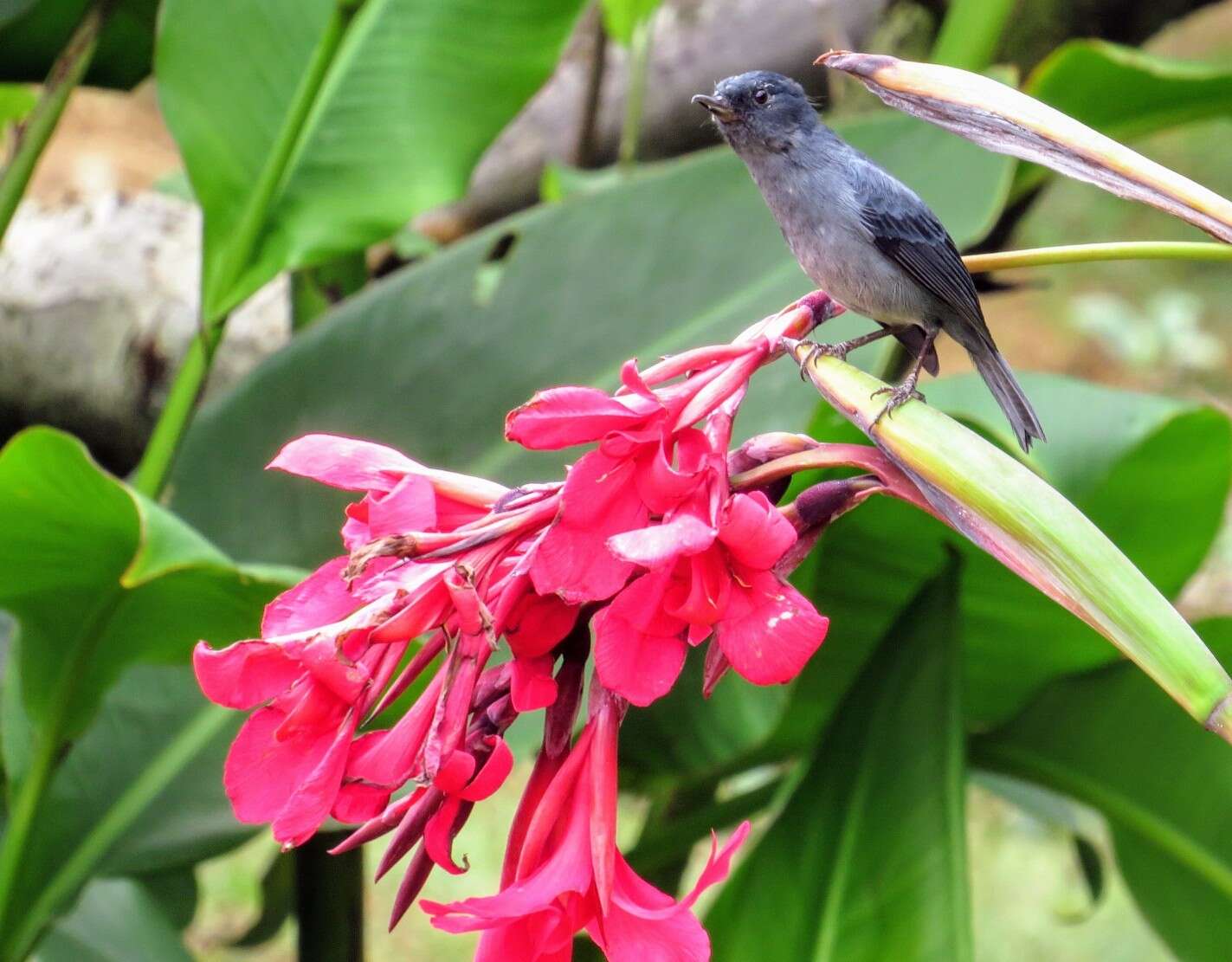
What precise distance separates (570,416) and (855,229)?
273 millimetres

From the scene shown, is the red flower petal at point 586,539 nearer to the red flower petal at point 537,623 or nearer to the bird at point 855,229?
the red flower petal at point 537,623

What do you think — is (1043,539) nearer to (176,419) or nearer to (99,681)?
(99,681)

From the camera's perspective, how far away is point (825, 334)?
1352 mm

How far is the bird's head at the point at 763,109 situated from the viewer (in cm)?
72

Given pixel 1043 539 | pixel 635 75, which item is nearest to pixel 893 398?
pixel 1043 539

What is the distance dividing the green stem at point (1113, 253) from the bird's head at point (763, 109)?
166 millimetres

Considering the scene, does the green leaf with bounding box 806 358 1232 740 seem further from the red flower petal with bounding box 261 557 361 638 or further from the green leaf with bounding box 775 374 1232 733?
the green leaf with bounding box 775 374 1232 733

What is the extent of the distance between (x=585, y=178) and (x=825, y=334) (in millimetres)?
690

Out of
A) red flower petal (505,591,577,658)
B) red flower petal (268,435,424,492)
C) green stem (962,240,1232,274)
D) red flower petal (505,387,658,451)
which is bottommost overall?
red flower petal (505,591,577,658)

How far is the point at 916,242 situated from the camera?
70 centimetres

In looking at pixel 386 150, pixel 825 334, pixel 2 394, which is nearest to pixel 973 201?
pixel 825 334

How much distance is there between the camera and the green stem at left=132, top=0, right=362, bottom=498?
1.34 m

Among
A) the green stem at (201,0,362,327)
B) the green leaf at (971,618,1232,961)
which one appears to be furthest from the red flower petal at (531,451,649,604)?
the green leaf at (971,618,1232,961)

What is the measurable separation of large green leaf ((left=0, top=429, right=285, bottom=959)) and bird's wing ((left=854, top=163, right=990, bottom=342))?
1.61 ft
